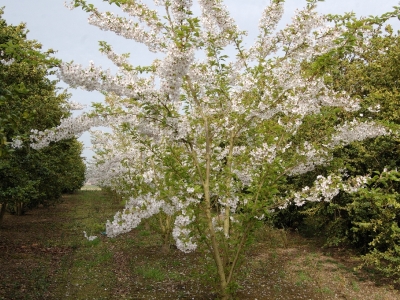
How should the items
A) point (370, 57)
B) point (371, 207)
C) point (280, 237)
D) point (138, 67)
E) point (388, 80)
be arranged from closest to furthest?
point (138, 67)
point (371, 207)
point (388, 80)
point (370, 57)
point (280, 237)

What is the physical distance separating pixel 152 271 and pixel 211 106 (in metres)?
3.67

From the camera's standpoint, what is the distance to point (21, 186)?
31.0 feet

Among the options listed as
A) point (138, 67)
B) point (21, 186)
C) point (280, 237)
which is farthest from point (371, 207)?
point (21, 186)

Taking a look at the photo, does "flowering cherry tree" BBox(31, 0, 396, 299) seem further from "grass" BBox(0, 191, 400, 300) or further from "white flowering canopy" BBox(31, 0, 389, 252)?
"grass" BBox(0, 191, 400, 300)

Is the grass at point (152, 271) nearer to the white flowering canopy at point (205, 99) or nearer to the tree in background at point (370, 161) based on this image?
the tree in background at point (370, 161)

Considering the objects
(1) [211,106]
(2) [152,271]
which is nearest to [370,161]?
(1) [211,106]

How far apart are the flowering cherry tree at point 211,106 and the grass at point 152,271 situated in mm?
1276

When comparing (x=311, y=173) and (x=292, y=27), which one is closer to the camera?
(x=292, y=27)

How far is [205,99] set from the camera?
18.3 feet

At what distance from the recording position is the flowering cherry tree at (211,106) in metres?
4.62

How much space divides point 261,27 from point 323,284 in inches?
202

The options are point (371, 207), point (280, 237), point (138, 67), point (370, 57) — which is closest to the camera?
point (138, 67)

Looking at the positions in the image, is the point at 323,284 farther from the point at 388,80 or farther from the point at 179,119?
the point at 388,80

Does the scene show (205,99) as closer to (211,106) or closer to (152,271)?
(211,106)
